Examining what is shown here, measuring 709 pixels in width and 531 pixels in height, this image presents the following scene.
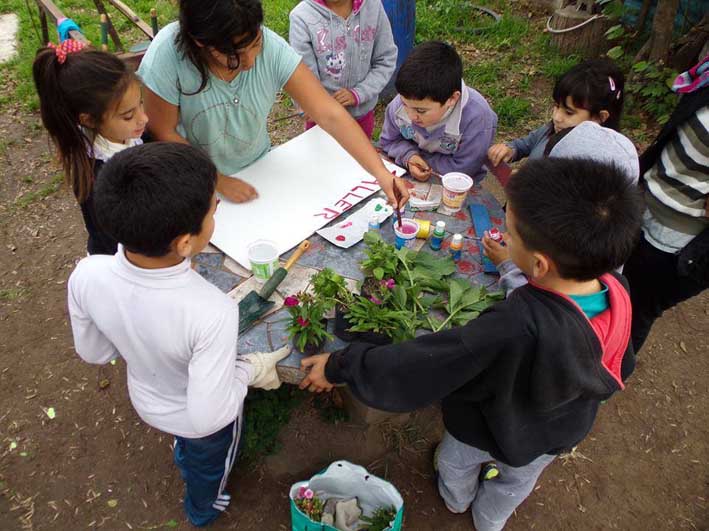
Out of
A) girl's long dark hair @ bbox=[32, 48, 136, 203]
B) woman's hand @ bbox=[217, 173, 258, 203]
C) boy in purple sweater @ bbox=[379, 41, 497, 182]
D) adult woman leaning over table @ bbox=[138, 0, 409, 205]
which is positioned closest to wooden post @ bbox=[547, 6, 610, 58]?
boy in purple sweater @ bbox=[379, 41, 497, 182]

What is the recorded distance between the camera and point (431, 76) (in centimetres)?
233

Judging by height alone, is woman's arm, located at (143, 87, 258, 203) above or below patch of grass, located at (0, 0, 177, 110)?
above

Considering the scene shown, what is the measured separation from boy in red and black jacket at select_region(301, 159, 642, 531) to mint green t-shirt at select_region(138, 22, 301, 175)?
4.07 feet

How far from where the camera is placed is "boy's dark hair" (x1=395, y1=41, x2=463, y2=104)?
234cm

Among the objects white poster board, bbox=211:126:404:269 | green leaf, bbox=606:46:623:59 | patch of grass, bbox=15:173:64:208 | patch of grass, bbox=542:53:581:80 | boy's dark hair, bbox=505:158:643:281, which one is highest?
boy's dark hair, bbox=505:158:643:281

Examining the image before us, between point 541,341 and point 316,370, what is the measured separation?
2.34 ft

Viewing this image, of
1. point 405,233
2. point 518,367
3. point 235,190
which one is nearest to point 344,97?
point 235,190

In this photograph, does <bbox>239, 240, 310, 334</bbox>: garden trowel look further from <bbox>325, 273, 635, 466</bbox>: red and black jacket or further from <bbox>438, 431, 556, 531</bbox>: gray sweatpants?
<bbox>438, 431, 556, 531</bbox>: gray sweatpants

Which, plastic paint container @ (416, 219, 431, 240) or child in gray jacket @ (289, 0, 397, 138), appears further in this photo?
child in gray jacket @ (289, 0, 397, 138)

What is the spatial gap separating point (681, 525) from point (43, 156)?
18.0 ft

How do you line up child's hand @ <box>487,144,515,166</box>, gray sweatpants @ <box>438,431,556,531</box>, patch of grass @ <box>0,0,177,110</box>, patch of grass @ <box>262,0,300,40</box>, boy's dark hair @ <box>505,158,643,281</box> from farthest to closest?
patch of grass @ <box>262,0,300,40</box> → patch of grass @ <box>0,0,177,110</box> → child's hand @ <box>487,144,515,166</box> → gray sweatpants @ <box>438,431,556,531</box> → boy's dark hair @ <box>505,158,643,281</box>

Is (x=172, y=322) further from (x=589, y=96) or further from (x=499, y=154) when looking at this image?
(x=589, y=96)

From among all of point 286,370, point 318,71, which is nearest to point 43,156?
point 318,71

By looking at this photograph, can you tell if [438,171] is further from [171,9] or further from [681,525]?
[171,9]
